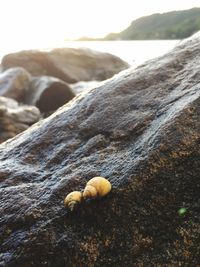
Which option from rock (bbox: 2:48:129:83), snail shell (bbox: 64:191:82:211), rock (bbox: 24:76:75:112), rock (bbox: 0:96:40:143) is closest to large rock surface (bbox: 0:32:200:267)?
snail shell (bbox: 64:191:82:211)

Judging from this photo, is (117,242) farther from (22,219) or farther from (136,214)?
(22,219)

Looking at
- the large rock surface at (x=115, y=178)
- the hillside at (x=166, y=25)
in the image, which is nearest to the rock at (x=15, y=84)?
the large rock surface at (x=115, y=178)

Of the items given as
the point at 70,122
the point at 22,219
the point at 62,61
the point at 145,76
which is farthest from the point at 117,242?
the point at 62,61

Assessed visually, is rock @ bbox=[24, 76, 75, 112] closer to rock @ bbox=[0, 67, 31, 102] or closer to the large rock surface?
rock @ bbox=[0, 67, 31, 102]

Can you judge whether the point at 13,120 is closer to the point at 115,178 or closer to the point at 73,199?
the point at 115,178

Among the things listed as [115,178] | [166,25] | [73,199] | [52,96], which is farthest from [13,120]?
[166,25]
